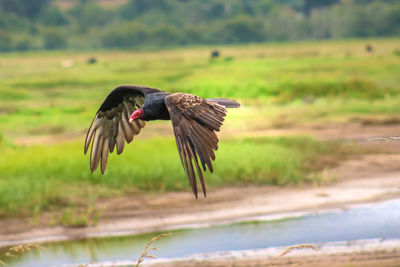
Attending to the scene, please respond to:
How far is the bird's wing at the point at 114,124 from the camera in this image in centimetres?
830

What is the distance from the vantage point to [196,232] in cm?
1241

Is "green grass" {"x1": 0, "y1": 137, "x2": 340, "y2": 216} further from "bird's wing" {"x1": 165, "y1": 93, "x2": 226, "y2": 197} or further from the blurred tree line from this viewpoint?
the blurred tree line

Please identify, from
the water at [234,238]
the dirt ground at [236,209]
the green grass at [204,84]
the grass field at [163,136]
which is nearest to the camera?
the dirt ground at [236,209]

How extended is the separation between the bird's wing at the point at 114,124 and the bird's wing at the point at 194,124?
66.8 inches

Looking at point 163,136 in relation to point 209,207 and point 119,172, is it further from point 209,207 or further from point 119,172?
point 209,207

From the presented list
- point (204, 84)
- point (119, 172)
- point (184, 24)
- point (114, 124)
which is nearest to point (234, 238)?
point (119, 172)

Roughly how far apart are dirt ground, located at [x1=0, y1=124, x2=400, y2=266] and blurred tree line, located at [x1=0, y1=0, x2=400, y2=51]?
62.1 m

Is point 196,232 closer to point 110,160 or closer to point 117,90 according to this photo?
point 110,160

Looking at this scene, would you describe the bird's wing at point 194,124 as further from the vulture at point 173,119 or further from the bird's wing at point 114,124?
the bird's wing at point 114,124

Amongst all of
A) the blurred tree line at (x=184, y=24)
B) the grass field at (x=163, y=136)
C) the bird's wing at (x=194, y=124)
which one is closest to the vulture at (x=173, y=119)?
the bird's wing at (x=194, y=124)

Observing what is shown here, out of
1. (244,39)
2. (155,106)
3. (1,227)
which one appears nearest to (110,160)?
(1,227)

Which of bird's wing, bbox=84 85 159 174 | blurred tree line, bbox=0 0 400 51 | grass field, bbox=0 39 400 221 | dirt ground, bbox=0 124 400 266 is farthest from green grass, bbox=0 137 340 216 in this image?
blurred tree line, bbox=0 0 400 51

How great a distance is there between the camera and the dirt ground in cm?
1082

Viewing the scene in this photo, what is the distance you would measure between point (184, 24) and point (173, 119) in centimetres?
8453
